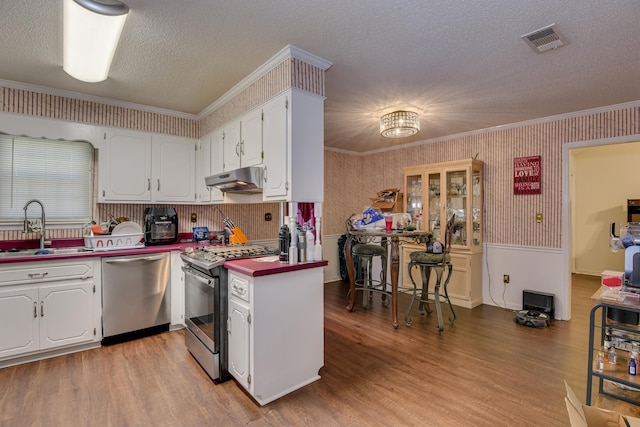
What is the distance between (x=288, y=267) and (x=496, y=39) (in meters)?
2.13

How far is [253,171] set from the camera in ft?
8.14

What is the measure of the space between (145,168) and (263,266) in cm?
229

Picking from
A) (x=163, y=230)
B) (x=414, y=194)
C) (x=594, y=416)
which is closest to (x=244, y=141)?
(x=163, y=230)

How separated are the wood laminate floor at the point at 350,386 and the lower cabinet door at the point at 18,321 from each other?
177mm

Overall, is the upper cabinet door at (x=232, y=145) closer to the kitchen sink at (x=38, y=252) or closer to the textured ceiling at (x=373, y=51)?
the textured ceiling at (x=373, y=51)

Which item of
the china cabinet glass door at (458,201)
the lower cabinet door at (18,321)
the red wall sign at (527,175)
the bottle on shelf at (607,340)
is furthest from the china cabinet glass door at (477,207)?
the lower cabinet door at (18,321)

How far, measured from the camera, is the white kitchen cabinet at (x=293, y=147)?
226cm

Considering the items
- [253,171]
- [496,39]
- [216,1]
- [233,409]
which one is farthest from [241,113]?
[233,409]

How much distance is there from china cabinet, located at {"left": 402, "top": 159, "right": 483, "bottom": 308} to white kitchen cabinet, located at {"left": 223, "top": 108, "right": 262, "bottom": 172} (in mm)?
2894

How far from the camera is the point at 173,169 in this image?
12.0ft

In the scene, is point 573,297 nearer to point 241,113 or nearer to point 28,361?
point 241,113

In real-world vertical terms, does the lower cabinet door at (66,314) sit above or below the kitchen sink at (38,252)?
below

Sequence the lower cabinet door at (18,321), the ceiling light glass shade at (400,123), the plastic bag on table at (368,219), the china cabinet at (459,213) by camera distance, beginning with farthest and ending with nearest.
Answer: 1. the china cabinet at (459,213)
2. the plastic bag on table at (368,219)
3. the ceiling light glass shade at (400,123)
4. the lower cabinet door at (18,321)

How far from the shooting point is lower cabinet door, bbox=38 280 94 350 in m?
2.66
